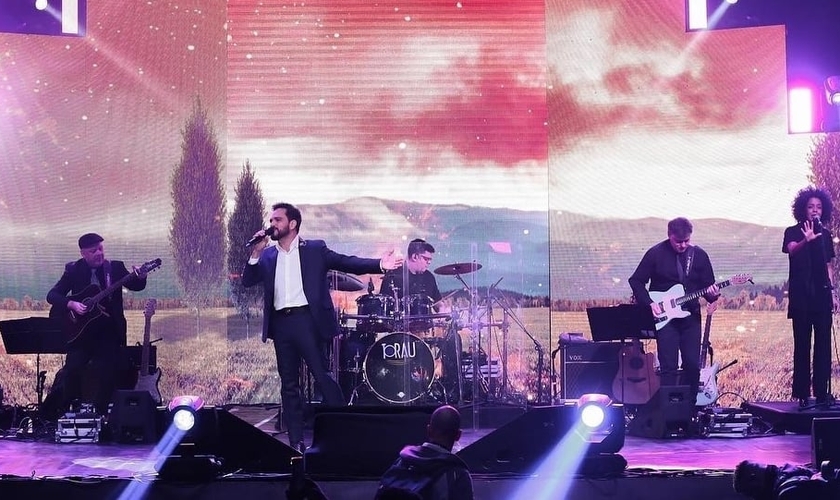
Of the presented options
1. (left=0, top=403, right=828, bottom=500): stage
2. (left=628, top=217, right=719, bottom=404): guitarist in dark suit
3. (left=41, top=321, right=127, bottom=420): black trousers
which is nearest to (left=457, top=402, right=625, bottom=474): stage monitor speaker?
(left=0, top=403, right=828, bottom=500): stage

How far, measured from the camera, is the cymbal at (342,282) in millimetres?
8023

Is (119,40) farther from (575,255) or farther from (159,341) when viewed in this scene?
(575,255)

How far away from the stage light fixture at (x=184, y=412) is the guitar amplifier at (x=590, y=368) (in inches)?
150

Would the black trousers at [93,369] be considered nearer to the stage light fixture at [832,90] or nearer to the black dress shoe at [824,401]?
the black dress shoe at [824,401]

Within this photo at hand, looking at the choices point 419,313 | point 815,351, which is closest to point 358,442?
point 419,313

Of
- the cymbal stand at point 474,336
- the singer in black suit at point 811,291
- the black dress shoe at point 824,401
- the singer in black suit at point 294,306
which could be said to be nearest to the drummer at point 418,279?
the cymbal stand at point 474,336

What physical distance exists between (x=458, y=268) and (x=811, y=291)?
289cm

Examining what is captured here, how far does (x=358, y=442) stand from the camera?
564cm

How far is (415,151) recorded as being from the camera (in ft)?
33.5

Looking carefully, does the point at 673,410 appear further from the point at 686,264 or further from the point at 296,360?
the point at 296,360

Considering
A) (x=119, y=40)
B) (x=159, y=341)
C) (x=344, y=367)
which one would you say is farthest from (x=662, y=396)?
(x=119, y=40)

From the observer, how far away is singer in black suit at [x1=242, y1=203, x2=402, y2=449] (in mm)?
6664

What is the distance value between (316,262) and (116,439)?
2.14m

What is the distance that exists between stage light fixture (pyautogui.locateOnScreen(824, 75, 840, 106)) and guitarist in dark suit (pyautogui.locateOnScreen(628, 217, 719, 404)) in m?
1.42
